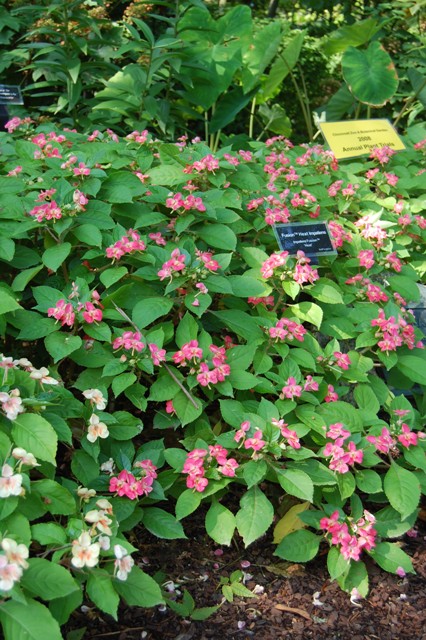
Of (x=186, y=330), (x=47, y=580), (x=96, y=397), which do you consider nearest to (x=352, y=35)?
(x=186, y=330)

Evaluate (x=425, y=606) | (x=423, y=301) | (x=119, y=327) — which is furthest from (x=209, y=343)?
(x=423, y=301)

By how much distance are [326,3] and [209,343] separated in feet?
16.3

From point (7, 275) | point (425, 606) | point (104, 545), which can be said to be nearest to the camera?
point (104, 545)

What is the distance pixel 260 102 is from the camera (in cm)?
487

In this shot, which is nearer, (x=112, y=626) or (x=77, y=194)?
(x=112, y=626)

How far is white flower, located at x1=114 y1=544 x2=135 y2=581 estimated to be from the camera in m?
1.35

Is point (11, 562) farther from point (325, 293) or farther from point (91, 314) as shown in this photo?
point (325, 293)

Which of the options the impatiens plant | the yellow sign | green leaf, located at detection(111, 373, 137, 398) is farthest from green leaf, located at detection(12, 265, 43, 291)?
the yellow sign

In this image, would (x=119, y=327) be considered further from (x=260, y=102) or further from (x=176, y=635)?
(x=260, y=102)

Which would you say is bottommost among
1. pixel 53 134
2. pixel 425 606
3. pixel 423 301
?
pixel 425 606

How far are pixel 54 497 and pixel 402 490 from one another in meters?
0.94

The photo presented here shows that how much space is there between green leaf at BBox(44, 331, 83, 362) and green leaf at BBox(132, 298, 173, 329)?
176 millimetres

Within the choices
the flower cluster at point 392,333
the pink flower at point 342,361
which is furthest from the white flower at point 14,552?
the flower cluster at point 392,333

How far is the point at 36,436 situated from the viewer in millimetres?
1483
